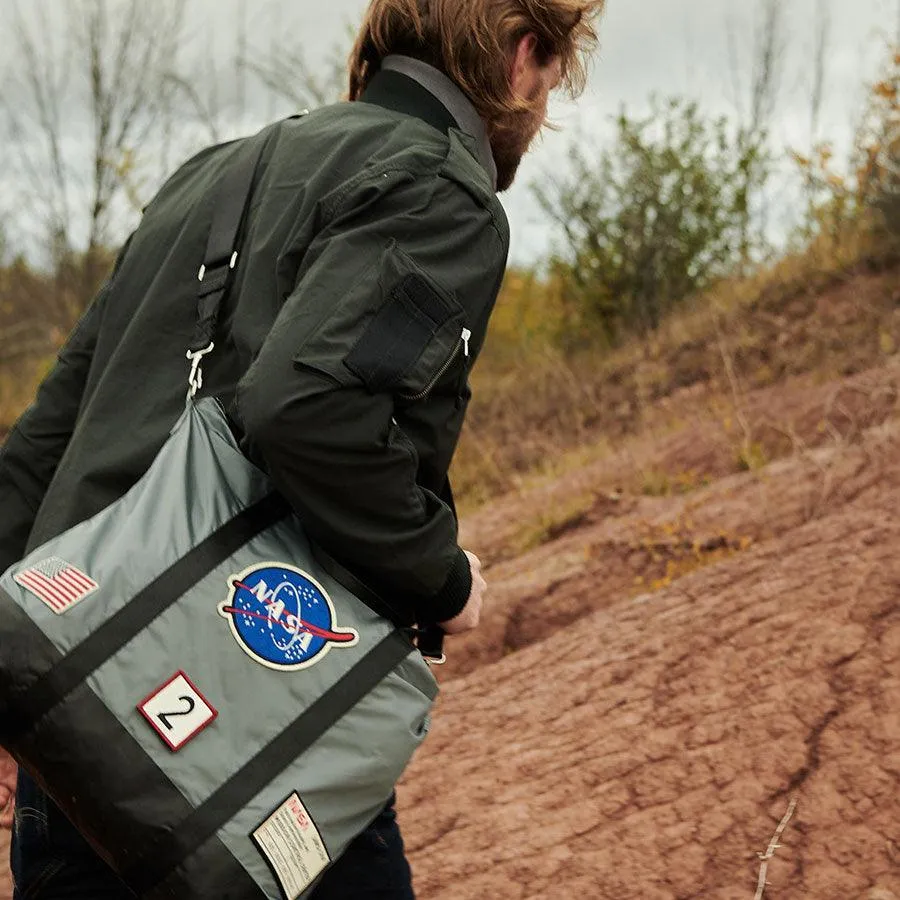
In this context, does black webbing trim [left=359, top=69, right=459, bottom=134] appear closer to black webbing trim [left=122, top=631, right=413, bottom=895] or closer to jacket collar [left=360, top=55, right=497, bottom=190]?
jacket collar [left=360, top=55, right=497, bottom=190]

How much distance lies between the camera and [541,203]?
10250mm

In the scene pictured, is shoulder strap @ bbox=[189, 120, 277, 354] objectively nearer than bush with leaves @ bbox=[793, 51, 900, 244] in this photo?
Yes

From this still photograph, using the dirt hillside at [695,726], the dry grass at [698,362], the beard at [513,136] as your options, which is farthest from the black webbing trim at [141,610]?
the dry grass at [698,362]

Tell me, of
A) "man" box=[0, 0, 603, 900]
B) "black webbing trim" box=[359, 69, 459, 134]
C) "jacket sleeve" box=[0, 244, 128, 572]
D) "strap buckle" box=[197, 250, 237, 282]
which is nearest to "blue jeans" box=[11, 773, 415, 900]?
"man" box=[0, 0, 603, 900]

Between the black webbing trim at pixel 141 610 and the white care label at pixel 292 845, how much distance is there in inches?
9.2

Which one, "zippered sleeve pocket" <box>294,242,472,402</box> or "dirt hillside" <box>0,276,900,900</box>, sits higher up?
"zippered sleeve pocket" <box>294,242,472,402</box>

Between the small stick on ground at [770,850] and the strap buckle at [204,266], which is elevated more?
the strap buckle at [204,266]

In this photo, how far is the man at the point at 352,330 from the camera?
1.33m

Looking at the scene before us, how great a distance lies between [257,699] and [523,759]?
1562mm

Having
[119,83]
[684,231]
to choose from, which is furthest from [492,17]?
[119,83]

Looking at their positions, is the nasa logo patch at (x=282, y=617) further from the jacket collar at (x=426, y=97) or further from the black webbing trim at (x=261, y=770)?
the jacket collar at (x=426, y=97)

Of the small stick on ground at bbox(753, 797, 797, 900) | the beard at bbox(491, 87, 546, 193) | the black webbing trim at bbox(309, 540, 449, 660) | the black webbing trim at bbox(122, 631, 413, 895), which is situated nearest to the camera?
the black webbing trim at bbox(122, 631, 413, 895)

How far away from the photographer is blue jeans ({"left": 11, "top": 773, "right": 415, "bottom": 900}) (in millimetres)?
1456

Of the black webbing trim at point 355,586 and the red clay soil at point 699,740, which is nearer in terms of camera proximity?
the black webbing trim at point 355,586
